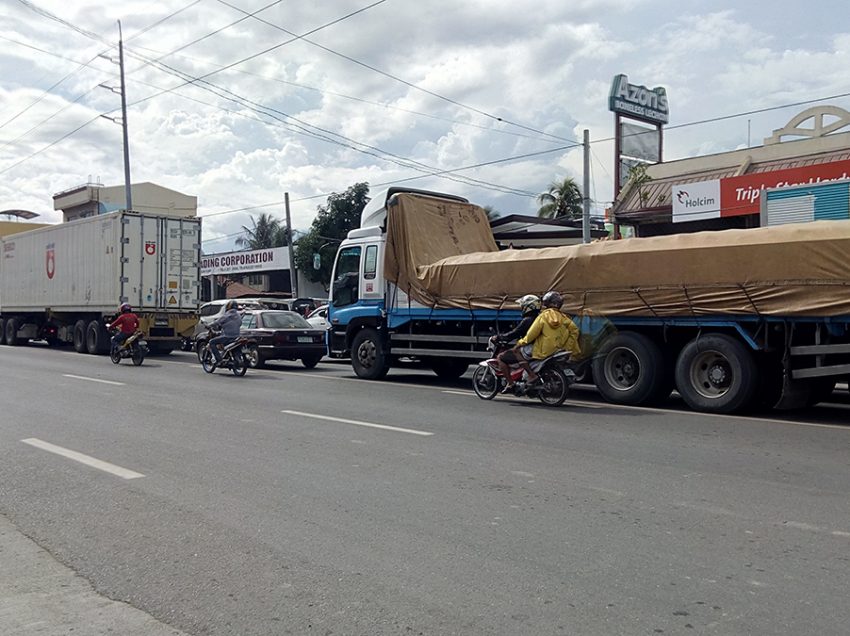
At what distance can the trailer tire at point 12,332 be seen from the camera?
98.2 ft

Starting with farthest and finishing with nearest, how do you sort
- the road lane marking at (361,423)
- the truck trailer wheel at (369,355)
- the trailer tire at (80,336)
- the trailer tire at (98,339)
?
the trailer tire at (80,336) → the trailer tire at (98,339) → the truck trailer wheel at (369,355) → the road lane marking at (361,423)

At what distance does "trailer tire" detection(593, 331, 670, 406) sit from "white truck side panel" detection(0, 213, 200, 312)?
609 inches

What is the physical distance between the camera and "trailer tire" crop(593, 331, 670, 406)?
1141 cm

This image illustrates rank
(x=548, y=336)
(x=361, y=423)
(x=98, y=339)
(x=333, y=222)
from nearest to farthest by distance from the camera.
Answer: (x=361, y=423)
(x=548, y=336)
(x=98, y=339)
(x=333, y=222)

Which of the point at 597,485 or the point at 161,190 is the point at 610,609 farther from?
the point at 161,190

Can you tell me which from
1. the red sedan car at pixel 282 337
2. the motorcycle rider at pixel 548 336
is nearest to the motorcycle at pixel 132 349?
the red sedan car at pixel 282 337

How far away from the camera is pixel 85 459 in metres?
7.79

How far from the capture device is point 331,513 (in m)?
5.78

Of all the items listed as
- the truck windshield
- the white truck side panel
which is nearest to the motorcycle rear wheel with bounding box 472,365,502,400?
the truck windshield

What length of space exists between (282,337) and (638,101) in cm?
1943

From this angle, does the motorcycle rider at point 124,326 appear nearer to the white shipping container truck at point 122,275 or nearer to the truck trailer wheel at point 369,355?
the white shipping container truck at point 122,275

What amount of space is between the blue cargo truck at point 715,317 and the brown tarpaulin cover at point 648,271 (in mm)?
16

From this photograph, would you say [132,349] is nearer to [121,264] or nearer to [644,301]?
[121,264]

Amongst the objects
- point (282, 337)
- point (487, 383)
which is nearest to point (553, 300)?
point (487, 383)
